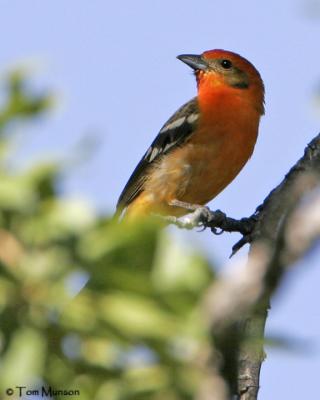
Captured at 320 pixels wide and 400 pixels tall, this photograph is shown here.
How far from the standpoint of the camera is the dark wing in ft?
29.6

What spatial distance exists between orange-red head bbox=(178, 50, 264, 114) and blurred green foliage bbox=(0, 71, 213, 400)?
761 cm

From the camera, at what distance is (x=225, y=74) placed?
970 cm

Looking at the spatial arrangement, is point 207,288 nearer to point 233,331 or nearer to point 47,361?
point 233,331

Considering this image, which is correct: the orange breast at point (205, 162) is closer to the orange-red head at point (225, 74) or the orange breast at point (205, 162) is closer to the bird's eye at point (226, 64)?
the orange-red head at point (225, 74)

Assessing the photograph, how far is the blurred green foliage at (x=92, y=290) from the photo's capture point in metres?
1.88

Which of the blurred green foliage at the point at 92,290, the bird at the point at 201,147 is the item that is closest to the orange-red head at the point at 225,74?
the bird at the point at 201,147

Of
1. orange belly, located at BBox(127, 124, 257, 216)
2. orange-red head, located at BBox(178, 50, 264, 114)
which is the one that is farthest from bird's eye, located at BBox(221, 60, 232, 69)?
orange belly, located at BBox(127, 124, 257, 216)

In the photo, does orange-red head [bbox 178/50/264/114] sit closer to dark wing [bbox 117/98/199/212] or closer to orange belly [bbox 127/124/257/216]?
dark wing [bbox 117/98/199/212]

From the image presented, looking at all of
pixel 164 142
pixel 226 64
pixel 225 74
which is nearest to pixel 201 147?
pixel 164 142

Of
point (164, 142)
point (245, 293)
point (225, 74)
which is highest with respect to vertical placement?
point (225, 74)

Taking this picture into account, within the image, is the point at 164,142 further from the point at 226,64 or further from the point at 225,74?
the point at 226,64

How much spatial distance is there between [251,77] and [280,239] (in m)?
7.85

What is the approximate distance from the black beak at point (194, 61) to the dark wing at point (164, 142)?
48 centimetres

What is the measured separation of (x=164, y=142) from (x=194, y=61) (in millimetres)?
1242
